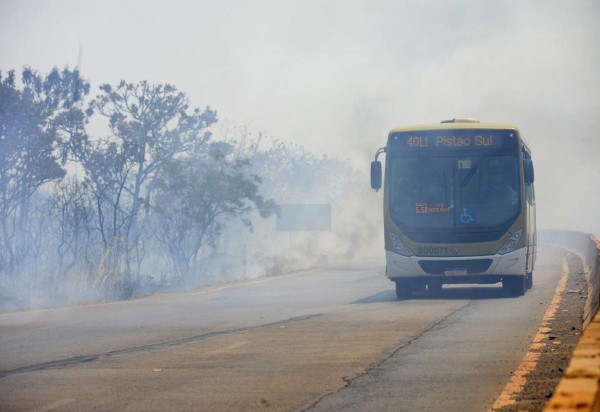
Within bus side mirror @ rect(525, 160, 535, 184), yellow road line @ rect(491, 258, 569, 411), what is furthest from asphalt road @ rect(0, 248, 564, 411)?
bus side mirror @ rect(525, 160, 535, 184)

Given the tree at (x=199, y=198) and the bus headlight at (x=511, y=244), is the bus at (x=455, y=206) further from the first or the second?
the tree at (x=199, y=198)

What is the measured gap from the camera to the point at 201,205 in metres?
58.2

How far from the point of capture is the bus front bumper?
2242 cm

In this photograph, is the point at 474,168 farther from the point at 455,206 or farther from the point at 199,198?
the point at 199,198

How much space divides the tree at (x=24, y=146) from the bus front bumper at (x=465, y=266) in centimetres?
2135

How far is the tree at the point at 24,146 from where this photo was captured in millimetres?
43875

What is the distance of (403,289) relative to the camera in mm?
23000

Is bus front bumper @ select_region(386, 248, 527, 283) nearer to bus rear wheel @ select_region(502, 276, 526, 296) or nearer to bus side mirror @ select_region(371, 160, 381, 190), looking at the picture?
bus rear wheel @ select_region(502, 276, 526, 296)

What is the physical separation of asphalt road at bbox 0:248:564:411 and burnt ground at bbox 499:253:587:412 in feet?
0.83

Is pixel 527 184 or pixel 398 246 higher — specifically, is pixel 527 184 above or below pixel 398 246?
above

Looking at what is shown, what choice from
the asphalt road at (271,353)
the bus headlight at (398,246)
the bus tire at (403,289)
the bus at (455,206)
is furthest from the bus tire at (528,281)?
the bus headlight at (398,246)

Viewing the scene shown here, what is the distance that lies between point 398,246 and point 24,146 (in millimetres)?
26234

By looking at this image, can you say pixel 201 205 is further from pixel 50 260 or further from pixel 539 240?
pixel 539 240

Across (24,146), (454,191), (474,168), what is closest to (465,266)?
(454,191)
